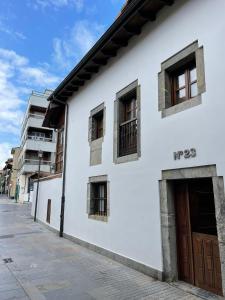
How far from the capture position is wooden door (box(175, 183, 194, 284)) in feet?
16.1

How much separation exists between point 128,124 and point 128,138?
411mm

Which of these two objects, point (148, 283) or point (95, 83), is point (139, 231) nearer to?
point (148, 283)

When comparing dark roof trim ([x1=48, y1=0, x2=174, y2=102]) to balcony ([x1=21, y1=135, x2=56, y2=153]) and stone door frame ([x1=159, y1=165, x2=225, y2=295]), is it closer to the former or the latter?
stone door frame ([x1=159, y1=165, x2=225, y2=295])

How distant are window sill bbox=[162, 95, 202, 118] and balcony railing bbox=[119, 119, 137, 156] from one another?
1.34 metres

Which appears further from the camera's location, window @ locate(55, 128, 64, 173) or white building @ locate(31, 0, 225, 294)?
window @ locate(55, 128, 64, 173)

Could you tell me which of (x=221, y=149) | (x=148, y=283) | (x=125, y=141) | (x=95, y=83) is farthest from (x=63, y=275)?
(x=95, y=83)

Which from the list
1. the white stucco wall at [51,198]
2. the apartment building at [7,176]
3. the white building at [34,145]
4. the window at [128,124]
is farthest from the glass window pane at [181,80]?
the apartment building at [7,176]

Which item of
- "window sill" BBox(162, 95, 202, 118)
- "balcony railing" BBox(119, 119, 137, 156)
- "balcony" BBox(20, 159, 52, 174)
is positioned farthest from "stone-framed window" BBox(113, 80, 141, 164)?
"balcony" BBox(20, 159, 52, 174)

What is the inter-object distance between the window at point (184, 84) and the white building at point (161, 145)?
0.8 inches

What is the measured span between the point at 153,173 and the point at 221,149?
1781 millimetres

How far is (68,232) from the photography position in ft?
31.9

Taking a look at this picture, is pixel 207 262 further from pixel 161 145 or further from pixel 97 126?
pixel 97 126

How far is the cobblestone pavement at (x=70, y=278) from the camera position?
4422 mm

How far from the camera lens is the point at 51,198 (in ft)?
40.6
